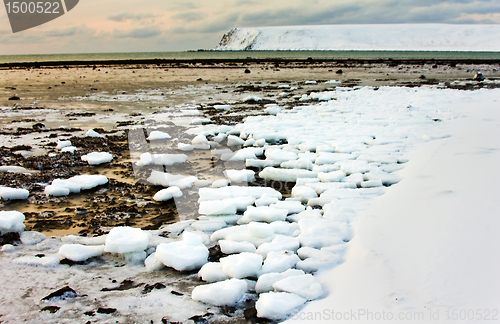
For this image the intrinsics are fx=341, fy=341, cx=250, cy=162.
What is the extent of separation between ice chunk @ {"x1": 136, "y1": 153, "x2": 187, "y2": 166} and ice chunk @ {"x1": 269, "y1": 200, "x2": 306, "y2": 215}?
5.63ft

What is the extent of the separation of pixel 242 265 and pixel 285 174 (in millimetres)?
1819

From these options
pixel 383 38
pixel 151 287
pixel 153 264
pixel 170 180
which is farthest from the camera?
pixel 383 38

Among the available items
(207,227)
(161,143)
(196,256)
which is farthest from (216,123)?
(196,256)

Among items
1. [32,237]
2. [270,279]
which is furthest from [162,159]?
[270,279]

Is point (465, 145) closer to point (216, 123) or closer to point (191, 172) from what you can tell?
point (191, 172)

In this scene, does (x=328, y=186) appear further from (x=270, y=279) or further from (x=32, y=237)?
(x=32, y=237)

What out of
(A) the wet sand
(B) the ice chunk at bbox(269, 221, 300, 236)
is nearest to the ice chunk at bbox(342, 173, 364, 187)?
(A) the wet sand

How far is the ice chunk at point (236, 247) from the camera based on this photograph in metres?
2.30

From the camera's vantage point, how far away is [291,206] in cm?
292

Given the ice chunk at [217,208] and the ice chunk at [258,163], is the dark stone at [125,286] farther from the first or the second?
the ice chunk at [258,163]

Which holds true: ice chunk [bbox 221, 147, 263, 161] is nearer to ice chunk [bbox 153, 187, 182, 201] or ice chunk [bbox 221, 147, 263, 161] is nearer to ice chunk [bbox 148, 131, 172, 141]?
ice chunk [bbox 153, 187, 182, 201]

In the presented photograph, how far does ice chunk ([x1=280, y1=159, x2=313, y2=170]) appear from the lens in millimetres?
3939

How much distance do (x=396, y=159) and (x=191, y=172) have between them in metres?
2.40

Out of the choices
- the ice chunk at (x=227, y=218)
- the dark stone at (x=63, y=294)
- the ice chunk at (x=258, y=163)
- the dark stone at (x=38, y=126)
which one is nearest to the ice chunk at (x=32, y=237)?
the dark stone at (x=63, y=294)
